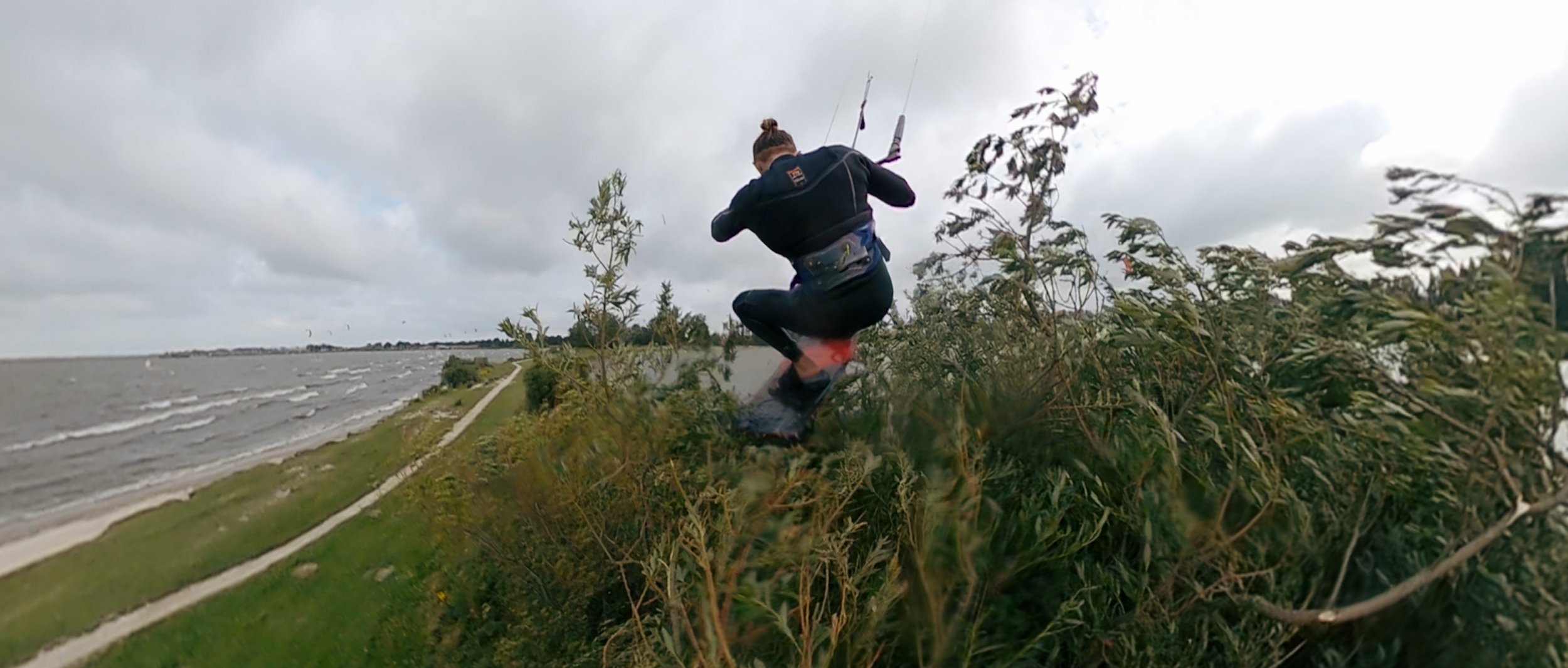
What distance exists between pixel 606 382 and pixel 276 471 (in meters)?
27.8

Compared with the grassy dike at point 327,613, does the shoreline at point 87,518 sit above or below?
below

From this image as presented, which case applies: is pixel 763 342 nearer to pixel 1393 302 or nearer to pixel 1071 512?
pixel 1071 512

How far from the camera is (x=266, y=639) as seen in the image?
10.9 meters

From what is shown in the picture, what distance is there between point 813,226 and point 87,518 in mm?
28256

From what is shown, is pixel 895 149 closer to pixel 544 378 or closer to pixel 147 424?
pixel 544 378

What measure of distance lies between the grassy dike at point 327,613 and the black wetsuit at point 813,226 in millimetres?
4611

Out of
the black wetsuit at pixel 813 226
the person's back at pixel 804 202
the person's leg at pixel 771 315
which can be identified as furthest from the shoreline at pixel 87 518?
the person's back at pixel 804 202

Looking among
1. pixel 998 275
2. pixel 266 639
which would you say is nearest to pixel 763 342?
pixel 998 275

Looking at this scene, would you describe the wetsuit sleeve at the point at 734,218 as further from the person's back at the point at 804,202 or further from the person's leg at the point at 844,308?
the person's leg at the point at 844,308

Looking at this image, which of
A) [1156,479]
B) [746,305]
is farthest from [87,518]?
[1156,479]

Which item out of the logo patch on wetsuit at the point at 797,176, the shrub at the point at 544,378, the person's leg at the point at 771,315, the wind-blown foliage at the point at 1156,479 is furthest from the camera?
the shrub at the point at 544,378

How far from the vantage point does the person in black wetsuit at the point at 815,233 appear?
4.18 meters

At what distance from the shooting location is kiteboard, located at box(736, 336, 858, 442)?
4.50m

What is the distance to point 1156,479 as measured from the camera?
11.0ft
